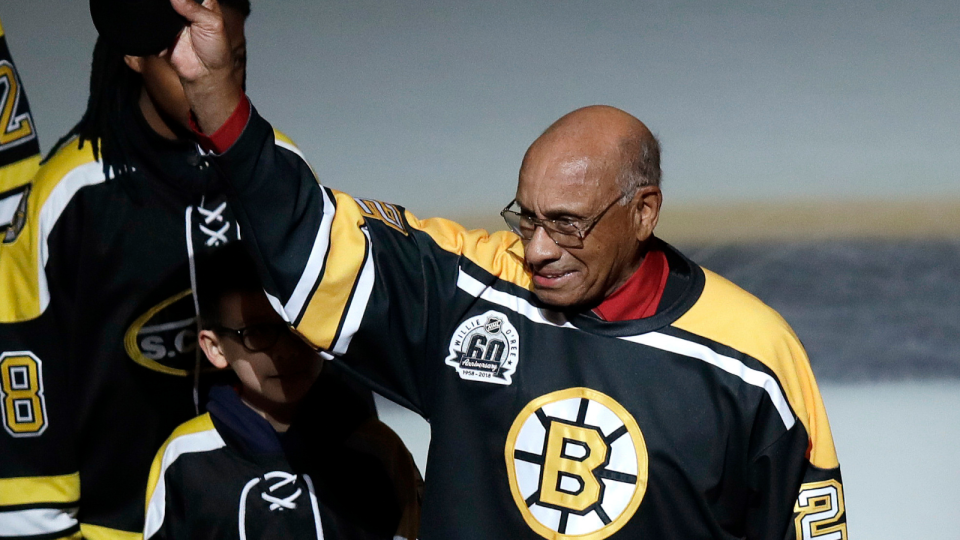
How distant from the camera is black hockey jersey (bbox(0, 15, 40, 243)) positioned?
188 cm

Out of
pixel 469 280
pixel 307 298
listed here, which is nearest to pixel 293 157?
pixel 307 298

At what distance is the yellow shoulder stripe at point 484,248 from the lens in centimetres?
137

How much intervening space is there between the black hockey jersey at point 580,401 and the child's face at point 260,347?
27 centimetres

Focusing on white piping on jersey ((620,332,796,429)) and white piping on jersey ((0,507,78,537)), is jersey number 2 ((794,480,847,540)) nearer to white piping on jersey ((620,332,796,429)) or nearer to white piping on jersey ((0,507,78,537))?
white piping on jersey ((620,332,796,429))

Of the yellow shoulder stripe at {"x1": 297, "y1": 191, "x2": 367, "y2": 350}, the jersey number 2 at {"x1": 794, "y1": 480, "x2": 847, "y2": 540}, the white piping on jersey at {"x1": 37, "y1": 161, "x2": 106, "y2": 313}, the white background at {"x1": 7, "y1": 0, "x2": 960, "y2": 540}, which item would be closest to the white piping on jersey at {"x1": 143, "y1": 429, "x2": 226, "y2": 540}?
the white piping on jersey at {"x1": 37, "y1": 161, "x2": 106, "y2": 313}

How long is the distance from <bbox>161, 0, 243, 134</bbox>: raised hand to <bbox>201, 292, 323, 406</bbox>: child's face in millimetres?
450

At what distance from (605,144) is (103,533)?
1.04 m

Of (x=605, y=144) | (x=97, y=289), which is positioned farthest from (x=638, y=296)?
(x=97, y=289)

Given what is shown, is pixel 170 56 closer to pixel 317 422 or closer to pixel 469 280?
pixel 469 280

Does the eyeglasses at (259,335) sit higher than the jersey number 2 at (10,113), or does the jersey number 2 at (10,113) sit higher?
the jersey number 2 at (10,113)

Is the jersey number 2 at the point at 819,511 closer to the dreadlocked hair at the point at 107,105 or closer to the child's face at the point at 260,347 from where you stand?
the child's face at the point at 260,347

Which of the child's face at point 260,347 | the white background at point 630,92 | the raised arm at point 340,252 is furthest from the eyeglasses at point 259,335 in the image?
the white background at point 630,92

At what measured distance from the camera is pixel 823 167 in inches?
117

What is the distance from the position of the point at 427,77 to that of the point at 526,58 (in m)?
0.27
